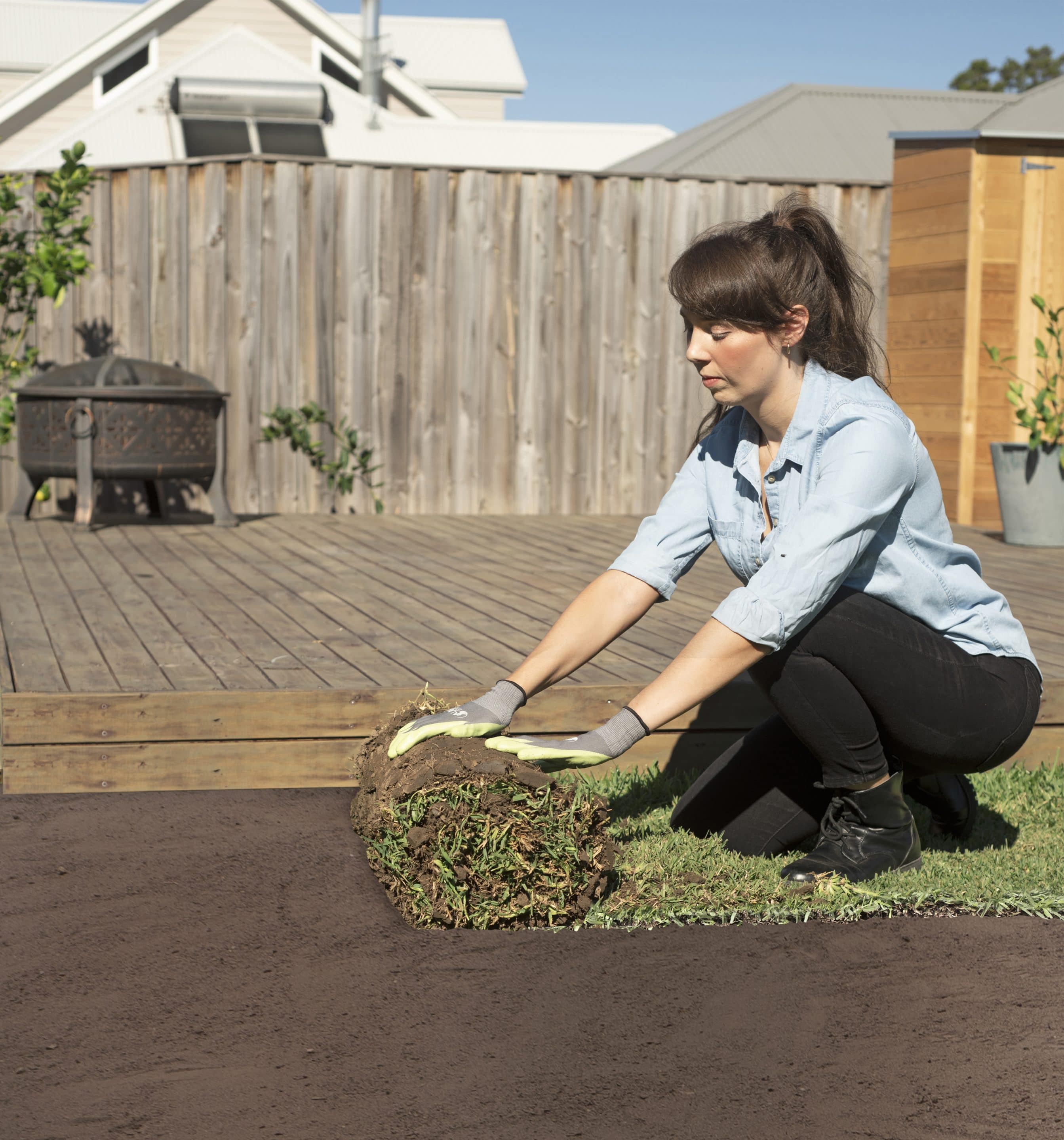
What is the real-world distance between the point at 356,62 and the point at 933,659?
67.5ft

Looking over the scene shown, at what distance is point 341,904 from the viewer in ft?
9.00

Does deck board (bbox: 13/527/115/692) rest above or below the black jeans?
below

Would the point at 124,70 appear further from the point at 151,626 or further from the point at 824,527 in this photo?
the point at 824,527

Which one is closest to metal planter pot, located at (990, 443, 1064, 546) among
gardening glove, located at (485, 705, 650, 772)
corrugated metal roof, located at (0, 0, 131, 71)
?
gardening glove, located at (485, 705, 650, 772)

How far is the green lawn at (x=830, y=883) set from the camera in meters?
2.69

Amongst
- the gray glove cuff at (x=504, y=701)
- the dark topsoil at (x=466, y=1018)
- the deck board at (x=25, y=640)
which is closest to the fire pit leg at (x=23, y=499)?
the deck board at (x=25, y=640)

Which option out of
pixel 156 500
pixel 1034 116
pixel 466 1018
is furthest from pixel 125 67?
pixel 466 1018

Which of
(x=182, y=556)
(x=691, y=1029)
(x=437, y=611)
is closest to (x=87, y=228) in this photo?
(x=182, y=556)

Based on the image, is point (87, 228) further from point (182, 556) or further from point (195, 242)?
point (182, 556)

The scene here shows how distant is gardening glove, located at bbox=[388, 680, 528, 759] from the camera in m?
2.59

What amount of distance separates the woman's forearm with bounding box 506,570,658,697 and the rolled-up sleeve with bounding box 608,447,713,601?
3cm

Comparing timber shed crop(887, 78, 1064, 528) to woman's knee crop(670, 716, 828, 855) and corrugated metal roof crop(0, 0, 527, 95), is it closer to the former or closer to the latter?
woman's knee crop(670, 716, 828, 855)

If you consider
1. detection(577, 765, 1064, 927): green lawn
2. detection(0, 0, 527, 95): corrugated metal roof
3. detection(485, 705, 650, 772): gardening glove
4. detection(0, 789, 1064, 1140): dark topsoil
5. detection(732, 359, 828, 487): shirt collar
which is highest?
detection(0, 0, 527, 95): corrugated metal roof

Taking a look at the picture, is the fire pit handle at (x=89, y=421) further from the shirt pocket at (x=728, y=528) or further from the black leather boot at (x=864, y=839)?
the black leather boot at (x=864, y=839)
